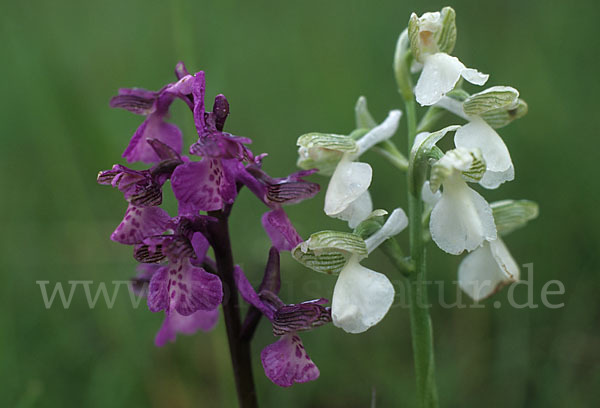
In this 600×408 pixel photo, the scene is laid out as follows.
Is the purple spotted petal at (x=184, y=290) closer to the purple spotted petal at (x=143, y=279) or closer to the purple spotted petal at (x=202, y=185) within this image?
the purple spotted petal at (x=202, y=185)

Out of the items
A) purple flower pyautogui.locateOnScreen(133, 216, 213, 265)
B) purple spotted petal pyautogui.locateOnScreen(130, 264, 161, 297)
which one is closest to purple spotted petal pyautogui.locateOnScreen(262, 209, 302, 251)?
purple flower pyautogui.locateOnScreen(133, 216, 213, 265)

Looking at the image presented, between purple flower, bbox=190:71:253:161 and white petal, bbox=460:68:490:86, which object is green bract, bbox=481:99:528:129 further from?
purple flower, bbox=190:71:253:161

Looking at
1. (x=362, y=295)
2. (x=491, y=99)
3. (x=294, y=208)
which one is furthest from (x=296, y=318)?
(x=294, y=208)

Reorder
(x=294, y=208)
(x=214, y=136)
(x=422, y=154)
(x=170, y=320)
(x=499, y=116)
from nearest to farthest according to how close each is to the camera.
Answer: (x=214, y=136), (x=422, y=154), (x=499, y=116), (x=170, y=320), (x=294, y=208)

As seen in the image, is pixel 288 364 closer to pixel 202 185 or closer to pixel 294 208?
pixel 202 185

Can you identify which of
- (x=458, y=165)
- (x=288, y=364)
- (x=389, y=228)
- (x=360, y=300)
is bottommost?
(x=288, y=364)

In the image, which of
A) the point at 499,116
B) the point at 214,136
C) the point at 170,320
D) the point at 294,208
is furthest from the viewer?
the point at 294,208

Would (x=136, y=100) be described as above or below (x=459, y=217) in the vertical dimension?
above

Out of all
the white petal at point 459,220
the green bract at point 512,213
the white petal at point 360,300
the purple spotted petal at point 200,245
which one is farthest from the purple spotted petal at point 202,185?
the green bract at point 512,213
